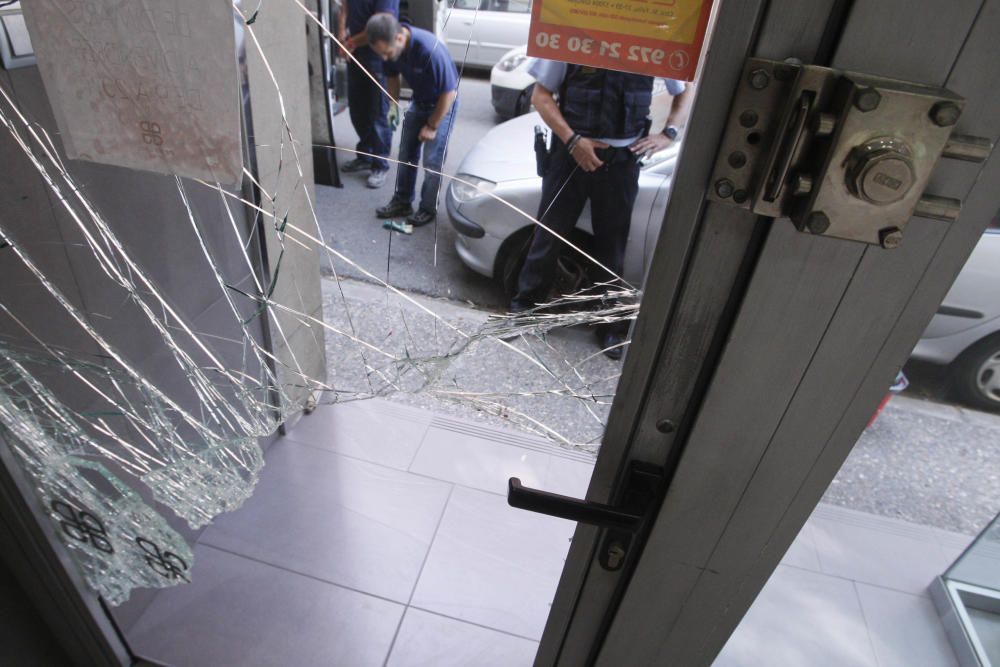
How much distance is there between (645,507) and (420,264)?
86 centimetres

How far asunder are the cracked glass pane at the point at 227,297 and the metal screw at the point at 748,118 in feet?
0.68

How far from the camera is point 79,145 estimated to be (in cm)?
75

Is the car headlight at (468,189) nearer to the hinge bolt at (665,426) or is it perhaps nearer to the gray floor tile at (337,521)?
the hinge bolt at (665,426)

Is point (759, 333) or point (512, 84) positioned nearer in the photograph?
point (759, 333)


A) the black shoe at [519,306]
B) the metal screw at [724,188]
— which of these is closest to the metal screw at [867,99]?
the metal screw at [724,188]

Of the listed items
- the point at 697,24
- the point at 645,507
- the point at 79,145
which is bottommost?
the point at 645,507

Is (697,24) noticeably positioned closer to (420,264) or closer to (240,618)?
(420,264)

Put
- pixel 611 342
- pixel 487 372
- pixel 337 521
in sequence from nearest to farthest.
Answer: pixel 611 342 → pixel 487 372 → pixel 337 521

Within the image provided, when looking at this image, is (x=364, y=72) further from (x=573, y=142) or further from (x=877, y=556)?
(x=877, y=556)

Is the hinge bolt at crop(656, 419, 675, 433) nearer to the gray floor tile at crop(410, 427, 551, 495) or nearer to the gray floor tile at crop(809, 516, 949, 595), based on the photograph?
the gray floor tile at crop(410, 427, 551, 495)

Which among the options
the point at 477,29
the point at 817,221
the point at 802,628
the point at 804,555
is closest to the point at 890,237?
the point at 817,221

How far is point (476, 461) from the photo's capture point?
2043mm

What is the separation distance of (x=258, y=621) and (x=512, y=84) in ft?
4.68

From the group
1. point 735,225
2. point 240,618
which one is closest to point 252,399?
point 240,618
